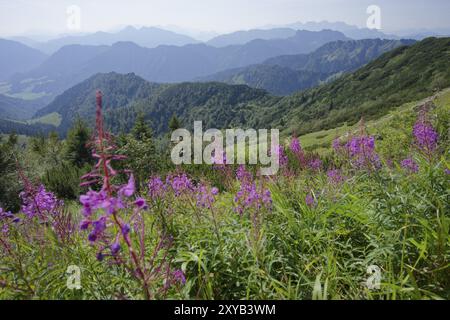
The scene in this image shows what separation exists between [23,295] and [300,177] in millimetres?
5402

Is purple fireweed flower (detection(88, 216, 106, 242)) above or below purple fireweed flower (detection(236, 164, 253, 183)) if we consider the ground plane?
above

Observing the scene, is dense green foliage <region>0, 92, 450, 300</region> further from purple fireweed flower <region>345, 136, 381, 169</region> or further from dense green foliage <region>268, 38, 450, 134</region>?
dense green foliage <region>268, 38, 450, 134</region>

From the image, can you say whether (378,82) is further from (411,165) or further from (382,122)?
(411,165)

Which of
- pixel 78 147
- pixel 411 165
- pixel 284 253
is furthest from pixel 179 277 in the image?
pixel 78 147

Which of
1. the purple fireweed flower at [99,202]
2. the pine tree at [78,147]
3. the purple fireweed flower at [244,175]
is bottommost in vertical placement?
the pine tree at [78,147]

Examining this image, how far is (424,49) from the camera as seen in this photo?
116m

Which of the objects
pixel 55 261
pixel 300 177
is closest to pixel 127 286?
pixel 55 261

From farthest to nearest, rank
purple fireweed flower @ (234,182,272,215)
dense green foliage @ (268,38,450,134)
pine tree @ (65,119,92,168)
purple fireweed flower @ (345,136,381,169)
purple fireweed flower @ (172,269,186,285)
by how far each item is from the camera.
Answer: dense green foliage @ (268,38,450,134) → pine tree @ (65,119,92,168) → purple fireweed flower @ (345,136,381,169) → purple fireweed flower @ (234,182,272,215) → purple fireweed flower @ (172,269,186,285)

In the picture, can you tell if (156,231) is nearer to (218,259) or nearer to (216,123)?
(218,259)

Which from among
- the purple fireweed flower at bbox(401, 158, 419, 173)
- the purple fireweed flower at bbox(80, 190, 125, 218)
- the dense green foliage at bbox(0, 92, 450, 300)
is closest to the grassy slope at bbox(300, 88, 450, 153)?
the purple fireweed flower at bbox(401, 158, 419, 173)

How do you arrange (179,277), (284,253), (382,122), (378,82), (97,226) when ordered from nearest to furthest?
(97,226) < (179,277) < (284,253) < (382,122) < (378,82)

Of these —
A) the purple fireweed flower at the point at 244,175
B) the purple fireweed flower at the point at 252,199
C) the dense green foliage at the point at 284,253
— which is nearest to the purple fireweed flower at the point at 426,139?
the dense green foliage at the point at 284,253

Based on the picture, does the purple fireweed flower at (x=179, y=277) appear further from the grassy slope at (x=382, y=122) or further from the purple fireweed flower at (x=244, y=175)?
the grassy slope at (x=382, y=122)

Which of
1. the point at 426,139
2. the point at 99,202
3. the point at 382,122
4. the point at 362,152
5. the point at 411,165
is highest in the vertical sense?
the point at 382,122
